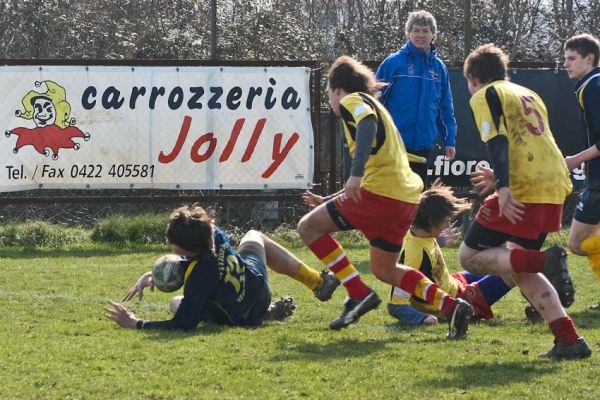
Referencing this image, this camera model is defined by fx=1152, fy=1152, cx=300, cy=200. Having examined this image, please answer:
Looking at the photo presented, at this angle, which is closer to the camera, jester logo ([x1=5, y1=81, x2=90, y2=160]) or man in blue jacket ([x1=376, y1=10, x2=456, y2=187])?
man in blue jacket ([x1=376, y1=10, x2=456, y2=187])

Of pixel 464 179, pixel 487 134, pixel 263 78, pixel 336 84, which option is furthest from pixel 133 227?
pixel 487 134

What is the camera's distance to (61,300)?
8.21 m

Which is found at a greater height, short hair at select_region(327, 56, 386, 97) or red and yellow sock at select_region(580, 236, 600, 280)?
short hair at select_region(327, 56, 386, 97)

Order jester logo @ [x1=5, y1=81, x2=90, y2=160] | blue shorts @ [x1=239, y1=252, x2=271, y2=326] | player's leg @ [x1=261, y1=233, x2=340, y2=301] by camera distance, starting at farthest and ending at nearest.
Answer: jester logo @ [x1=5, y1=81, x2=90, y2=160] → player's leg @ [x1=261, y1=233, x2=340, y2=301] → blue shorts @ [x1=239, y1=252, x2=271, y2=326]

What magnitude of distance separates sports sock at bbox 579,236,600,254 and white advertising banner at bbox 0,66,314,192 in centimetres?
532

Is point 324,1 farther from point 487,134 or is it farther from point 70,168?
point 487,134

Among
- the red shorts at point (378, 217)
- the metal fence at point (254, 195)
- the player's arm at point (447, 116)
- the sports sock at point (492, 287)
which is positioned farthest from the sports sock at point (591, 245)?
the metal fence at point (254, 195)

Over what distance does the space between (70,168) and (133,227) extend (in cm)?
96

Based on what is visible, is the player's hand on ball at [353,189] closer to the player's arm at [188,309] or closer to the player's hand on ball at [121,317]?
the player's arm at [188,309]

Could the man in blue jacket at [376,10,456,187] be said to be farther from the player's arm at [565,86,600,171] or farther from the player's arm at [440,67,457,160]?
the player's arm at [565,86,600,171]

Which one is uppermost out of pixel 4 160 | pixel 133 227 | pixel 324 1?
A: pixel 324 1

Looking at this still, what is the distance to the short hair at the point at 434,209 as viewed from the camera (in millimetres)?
7348

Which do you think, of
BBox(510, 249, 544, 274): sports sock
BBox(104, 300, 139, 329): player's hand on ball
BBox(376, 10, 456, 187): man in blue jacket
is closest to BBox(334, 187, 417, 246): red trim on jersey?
BBox(510, 249, 544, 274): sports sock

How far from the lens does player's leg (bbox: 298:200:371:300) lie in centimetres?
662
